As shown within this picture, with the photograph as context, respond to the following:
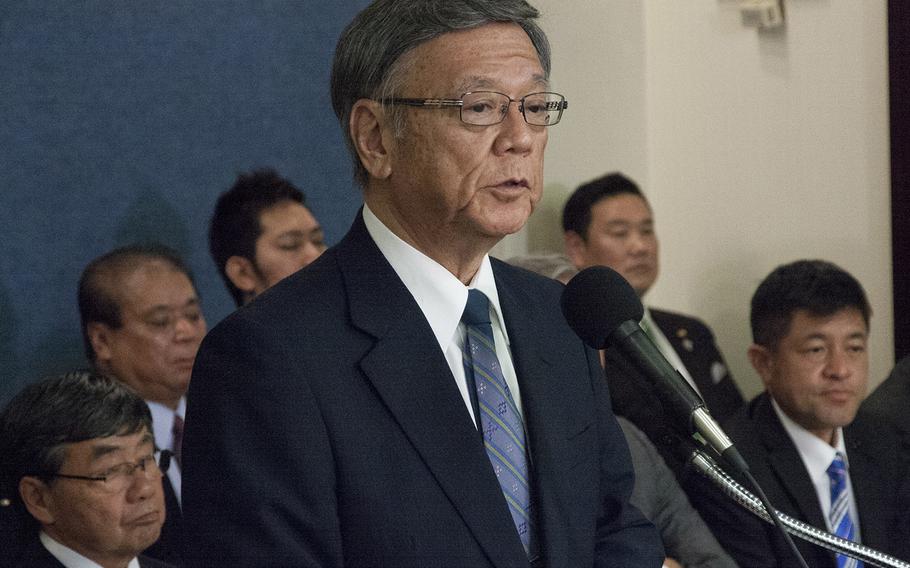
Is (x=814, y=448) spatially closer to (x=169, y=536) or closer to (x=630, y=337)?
(x=169, y=536)

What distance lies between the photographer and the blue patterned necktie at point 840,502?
3264 mm

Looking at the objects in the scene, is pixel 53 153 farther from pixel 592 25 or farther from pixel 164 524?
pixel 592 25

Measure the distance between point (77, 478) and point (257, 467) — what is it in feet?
4.39

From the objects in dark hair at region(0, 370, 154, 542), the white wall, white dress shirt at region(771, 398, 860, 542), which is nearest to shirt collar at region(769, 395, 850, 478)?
white dress shirt at region(771, 398, 860, 542)

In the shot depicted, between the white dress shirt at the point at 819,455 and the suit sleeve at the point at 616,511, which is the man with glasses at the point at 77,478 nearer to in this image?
the suit sleeve at the point at 616,511

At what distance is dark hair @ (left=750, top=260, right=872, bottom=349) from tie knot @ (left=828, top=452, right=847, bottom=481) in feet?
1.12

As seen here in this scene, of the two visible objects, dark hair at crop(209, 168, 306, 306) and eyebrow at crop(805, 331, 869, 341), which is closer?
eyebrow at crop(805, 331, 869, 341)

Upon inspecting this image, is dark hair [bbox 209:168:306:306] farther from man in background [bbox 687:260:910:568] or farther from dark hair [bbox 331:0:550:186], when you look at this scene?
dark hair [bbox 331:0:550:186]

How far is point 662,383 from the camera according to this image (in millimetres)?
1503

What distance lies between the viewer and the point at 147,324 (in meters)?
3.47

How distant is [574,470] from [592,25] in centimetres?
305

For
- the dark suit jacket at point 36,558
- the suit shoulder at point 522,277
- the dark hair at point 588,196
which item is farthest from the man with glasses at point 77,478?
the dark hair at point 588,196

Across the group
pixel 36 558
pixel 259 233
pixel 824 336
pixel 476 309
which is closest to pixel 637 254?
pixel 824 336

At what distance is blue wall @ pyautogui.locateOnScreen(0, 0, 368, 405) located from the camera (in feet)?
10.8
